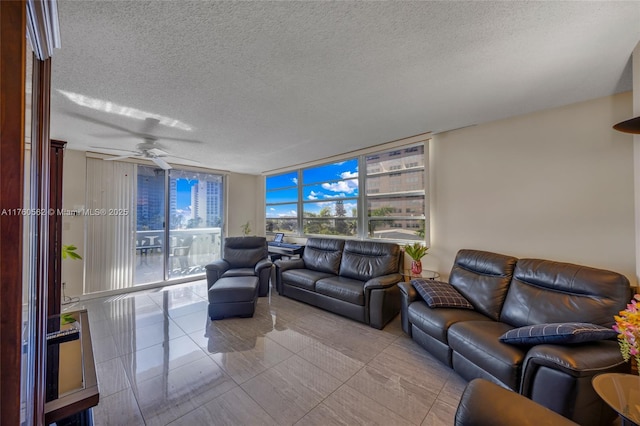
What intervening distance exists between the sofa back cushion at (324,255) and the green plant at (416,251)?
1.18 meters

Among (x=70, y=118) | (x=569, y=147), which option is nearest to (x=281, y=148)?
(x=70, y=118)

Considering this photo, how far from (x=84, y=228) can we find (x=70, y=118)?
2260mm

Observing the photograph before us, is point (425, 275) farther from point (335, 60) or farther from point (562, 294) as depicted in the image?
point (335, 60)

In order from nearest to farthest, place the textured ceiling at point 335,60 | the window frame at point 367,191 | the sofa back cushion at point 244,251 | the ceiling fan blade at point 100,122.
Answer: the textured ceiling at point 335,60 → the ceiling fan blade at point 100,122 → the window frame at point 367,191 → the sofa back cushion at point 244,251

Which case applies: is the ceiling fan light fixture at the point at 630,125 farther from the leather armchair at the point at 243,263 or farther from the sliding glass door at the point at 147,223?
the sliding glass door at the point at 147,223

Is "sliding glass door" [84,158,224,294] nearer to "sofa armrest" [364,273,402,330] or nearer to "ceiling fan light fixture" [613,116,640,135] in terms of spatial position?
"sofa armrest" [364,273,402,330]

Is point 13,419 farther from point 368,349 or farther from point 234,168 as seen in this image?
point 234,168

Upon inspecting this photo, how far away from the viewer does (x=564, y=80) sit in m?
2.00

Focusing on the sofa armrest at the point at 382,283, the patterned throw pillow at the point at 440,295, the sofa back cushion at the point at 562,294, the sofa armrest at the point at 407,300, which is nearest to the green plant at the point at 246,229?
the sofa armrest at the point at 382,283

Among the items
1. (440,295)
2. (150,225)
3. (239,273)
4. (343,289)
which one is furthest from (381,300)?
(150,225)

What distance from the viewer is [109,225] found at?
14.0 feet

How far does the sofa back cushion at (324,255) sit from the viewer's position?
402cm

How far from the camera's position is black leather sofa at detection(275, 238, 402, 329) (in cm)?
298

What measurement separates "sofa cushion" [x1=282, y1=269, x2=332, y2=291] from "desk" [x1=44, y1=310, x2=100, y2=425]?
2.47m
